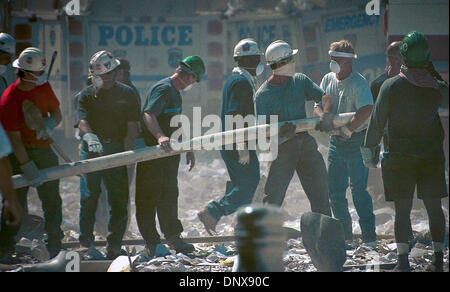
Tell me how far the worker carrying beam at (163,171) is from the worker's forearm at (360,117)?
1.42m

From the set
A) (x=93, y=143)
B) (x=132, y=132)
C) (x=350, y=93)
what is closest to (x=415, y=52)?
(x=350, y=93)

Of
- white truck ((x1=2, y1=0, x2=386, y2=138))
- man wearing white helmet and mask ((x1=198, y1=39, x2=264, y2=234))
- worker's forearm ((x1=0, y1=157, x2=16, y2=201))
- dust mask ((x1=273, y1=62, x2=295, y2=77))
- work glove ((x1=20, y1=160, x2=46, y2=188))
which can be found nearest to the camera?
worker's forearm ((x1=0, y1=157, x2=16, y2=201))

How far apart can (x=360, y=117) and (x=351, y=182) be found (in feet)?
2.27

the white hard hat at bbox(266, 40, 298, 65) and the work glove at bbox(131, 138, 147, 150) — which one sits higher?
the white hard hat at bbox(266, 40, 298, 65)

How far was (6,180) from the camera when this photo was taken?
4.09 m

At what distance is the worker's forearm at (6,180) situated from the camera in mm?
4070

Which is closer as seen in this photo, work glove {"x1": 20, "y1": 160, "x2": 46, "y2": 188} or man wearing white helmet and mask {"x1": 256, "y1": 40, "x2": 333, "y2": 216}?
work glove {"x1": 20, "y1": 160, "x2": 46, "y2": 188}

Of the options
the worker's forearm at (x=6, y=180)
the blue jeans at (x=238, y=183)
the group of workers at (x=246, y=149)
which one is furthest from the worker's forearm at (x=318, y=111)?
the worker's forearm at (x=6, y=180)

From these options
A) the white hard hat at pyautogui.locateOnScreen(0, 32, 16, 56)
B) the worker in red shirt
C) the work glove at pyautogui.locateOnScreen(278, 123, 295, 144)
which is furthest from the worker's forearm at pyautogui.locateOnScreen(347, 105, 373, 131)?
the white hard hat at pyautogui.locateOnScreen(0, 32, 16, 56)

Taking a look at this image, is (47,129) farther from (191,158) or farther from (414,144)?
(414,144)

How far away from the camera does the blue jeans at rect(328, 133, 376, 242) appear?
636 cm

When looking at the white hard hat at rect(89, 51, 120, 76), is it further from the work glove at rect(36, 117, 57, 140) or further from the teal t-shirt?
the teal t-shirt

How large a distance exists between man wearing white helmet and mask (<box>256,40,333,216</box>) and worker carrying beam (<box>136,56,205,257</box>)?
67 centimetres

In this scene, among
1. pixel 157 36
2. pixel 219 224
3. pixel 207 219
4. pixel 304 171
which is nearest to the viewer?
pixel 304 171
